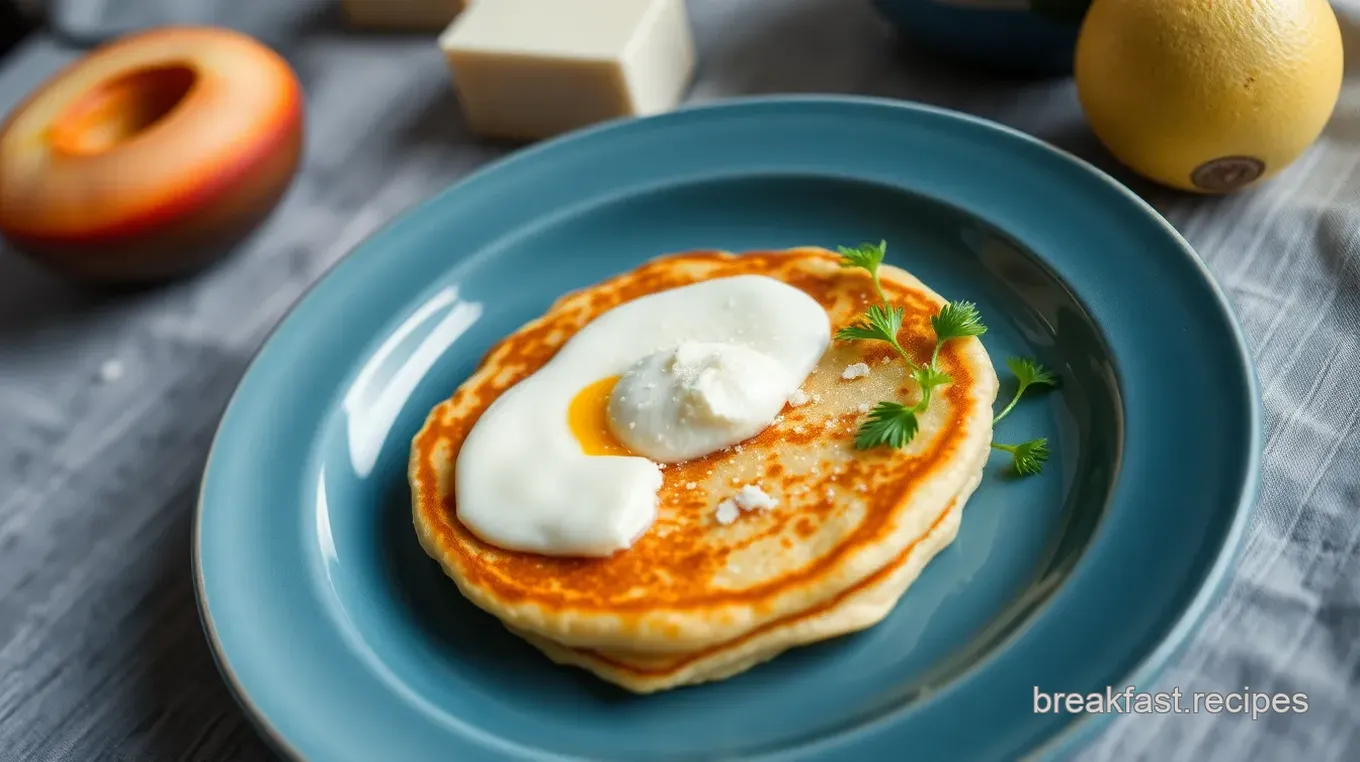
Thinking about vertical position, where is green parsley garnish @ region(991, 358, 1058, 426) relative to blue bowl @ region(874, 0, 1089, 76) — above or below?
below

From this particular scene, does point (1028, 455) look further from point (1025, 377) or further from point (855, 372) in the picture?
point (855, 372)

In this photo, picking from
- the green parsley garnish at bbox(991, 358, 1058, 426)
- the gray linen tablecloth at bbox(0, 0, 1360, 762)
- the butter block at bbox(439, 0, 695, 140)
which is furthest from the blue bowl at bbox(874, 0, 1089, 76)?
the green parsley garnish at bbox(991, 358, 1058, 426)

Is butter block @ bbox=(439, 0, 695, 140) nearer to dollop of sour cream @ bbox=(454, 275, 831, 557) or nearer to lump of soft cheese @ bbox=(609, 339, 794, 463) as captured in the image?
dollop of sour cream @ bbox=(454, 275, 831, 557)

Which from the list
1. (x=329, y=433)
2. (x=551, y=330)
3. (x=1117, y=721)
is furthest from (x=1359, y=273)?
(x=329, y=433)

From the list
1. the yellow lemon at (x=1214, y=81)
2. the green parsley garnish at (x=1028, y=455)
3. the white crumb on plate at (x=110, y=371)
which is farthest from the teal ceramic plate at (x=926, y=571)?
the white crumb on plate at (x=110, y=371)

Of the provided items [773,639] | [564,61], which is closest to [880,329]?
[773,639]

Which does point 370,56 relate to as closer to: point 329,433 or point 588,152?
point 588,152

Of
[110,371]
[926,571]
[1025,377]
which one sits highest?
[1025,377]
